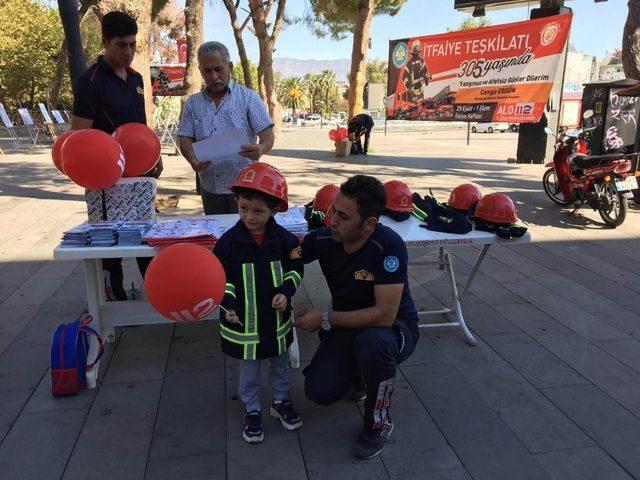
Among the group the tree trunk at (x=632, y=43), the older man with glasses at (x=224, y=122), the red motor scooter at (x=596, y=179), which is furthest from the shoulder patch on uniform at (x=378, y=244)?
the tree trunk at (x=632, y=43)

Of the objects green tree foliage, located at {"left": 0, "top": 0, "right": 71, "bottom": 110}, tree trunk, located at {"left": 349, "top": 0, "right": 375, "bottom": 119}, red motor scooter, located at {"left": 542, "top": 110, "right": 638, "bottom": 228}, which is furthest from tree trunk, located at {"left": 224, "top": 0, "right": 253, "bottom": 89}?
red motor scooter, located at {"left": 542, "top": 110, "right": 638, "bottom": 228}

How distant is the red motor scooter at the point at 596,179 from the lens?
6398 millimetres

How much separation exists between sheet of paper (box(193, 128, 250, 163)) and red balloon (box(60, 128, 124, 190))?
0.60 meters

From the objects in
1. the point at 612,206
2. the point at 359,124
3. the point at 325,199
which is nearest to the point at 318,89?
the point at 359,124

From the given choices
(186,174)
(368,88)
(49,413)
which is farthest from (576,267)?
(368,88)

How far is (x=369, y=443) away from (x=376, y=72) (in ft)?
310

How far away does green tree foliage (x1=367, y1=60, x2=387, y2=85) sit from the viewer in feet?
284

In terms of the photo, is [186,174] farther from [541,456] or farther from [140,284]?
[541,456]

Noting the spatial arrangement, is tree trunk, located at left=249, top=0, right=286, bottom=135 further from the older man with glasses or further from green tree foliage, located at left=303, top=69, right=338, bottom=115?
green tree foliage, located at left=303, top=69, right=338, bottom=115

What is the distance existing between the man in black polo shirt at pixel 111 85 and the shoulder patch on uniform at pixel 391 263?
2210 millimetres

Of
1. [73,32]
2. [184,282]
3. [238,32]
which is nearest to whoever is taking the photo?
[184,282]

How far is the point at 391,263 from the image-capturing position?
2289 mm

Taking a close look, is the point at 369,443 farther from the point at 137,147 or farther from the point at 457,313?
the point at 137,147

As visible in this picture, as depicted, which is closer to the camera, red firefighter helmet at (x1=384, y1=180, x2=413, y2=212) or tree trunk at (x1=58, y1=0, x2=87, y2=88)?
red firefighter helmet at (x1=384, y1=180, x2=413, y2=212)
